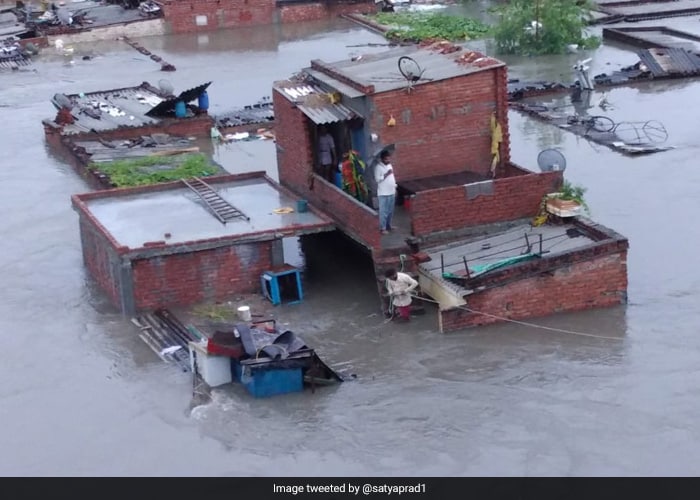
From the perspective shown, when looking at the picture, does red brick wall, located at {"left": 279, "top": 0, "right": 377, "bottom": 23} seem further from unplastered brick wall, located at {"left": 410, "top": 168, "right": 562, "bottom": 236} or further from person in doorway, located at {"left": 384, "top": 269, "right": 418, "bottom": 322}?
person in doorway, located at {"left": 384, "top": 269, "right": 418, "bottom": 322}

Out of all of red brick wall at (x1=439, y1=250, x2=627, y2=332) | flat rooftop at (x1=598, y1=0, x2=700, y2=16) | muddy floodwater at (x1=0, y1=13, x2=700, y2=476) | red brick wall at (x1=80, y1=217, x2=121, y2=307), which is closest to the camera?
muddy floodwater at (x1=0, y1=13, x2=700, y2=476)

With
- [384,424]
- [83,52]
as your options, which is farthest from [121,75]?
[384,424]

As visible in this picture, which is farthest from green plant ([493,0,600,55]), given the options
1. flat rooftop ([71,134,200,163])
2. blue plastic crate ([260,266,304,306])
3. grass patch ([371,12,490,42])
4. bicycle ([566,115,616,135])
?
blue plastic crate ([260,266,304,306])

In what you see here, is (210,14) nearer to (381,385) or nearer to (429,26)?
(429,26)

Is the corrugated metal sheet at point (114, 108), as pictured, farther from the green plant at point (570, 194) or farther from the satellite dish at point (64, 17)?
the green plant at point (570, 194)

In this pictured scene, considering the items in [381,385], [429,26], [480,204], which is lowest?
[381,385]

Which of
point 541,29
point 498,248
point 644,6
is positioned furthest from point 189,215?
point 644,6
